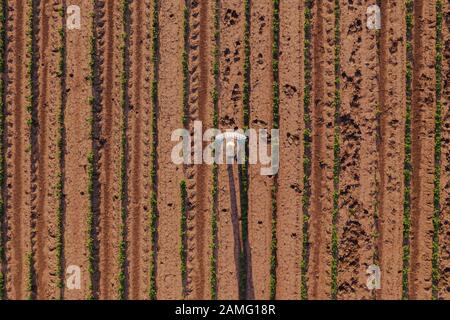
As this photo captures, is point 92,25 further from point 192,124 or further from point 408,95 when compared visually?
point 408,95

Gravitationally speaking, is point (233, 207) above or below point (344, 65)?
below

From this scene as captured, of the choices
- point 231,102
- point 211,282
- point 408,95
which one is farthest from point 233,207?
point 408,95

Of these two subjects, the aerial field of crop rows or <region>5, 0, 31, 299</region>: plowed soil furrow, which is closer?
the aerial field of crop rows

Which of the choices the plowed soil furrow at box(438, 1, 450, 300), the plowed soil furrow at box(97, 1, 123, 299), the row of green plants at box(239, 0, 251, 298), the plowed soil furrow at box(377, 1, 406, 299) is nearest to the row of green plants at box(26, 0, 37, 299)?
the plowed soil furrow at box(97, 1, 123, 299)

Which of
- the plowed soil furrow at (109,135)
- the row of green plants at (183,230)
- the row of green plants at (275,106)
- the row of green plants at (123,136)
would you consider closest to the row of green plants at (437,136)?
the row of green plants at (275,106)

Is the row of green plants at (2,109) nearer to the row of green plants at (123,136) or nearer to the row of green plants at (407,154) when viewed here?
the row of green plants at (123,136)

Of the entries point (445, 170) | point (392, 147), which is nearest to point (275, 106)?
point (392, 147)

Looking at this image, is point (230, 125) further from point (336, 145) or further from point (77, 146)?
point (77, 146)

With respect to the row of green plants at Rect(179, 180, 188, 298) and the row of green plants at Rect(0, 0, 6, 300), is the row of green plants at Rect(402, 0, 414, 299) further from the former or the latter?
the row of green plants at Rect(0, 0, 6, 300)
